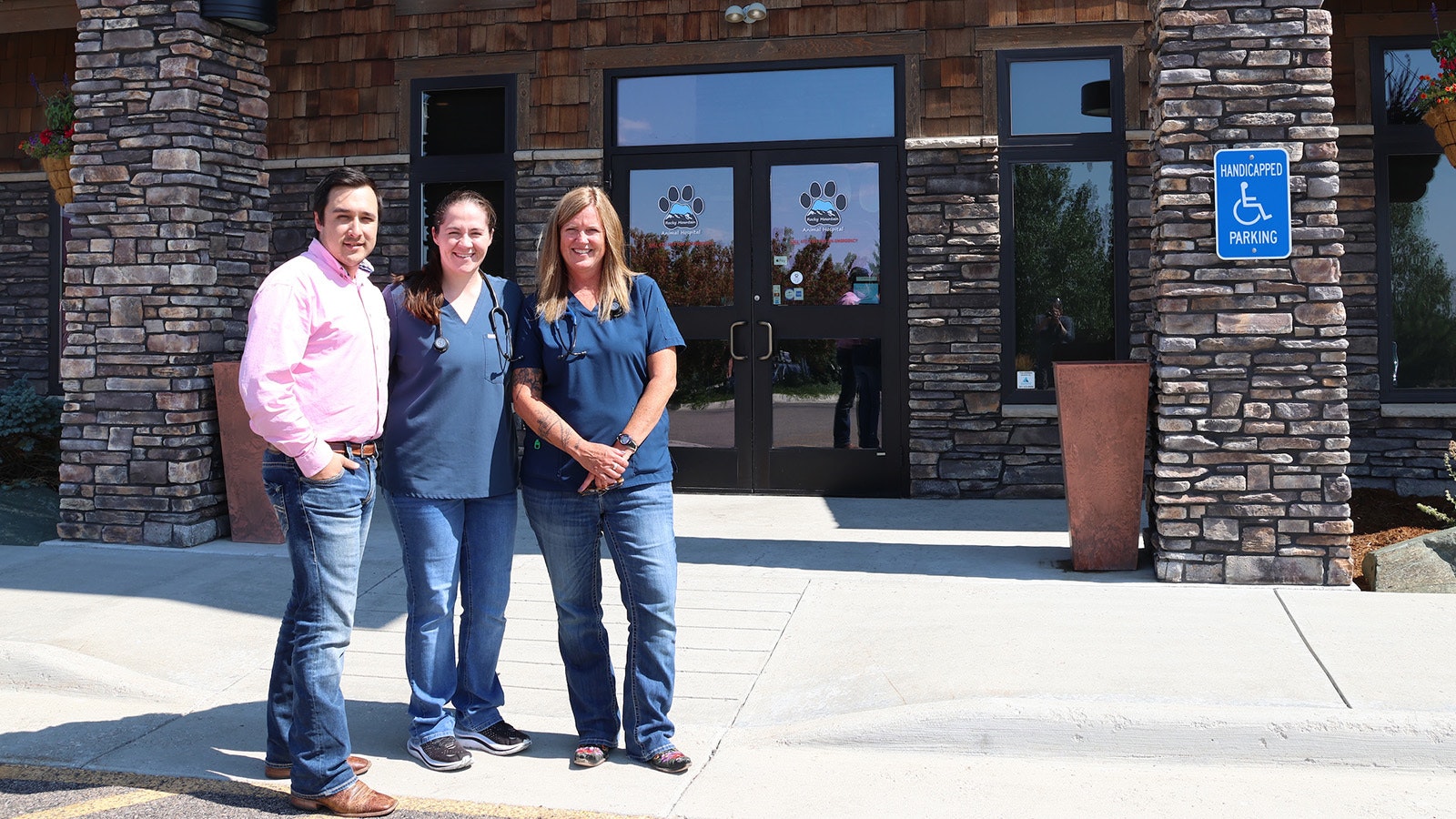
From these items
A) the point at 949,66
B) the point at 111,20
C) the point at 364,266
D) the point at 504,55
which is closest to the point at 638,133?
the point at 504,55

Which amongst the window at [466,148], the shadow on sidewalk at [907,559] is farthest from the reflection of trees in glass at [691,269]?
the shadow on sidewalk at [907,559]

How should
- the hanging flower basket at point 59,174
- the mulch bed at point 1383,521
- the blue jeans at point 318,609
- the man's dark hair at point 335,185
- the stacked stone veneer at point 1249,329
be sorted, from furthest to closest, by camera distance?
the hanging flower basket at point 59,174
the mulch bed at point 1383,521
the stacked stone veneer at point 1249,329
the man's dark hair at point 335,185
the blue jeans at point 318,609

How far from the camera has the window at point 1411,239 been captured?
338 inches

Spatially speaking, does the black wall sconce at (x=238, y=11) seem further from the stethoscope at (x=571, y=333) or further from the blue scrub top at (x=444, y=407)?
the stethoscope at (x=571, y=333)

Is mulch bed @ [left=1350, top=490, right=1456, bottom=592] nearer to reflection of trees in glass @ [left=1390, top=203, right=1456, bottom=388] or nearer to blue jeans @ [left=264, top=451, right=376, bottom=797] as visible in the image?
reflection of trees in glass @ [left=1390, top=203, right=1456, bottom=388]

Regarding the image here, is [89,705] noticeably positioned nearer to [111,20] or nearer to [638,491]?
[638,491]

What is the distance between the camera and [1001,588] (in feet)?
19.2

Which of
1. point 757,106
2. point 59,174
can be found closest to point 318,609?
point 757,106

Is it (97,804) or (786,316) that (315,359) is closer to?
(97,804)

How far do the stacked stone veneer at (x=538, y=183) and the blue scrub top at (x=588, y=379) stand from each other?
18.0ft

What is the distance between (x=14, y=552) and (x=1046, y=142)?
7.12 m

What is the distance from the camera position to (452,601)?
3.97 m

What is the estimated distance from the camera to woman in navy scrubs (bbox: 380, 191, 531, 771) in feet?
12.6

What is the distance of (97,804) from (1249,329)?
524 cm
